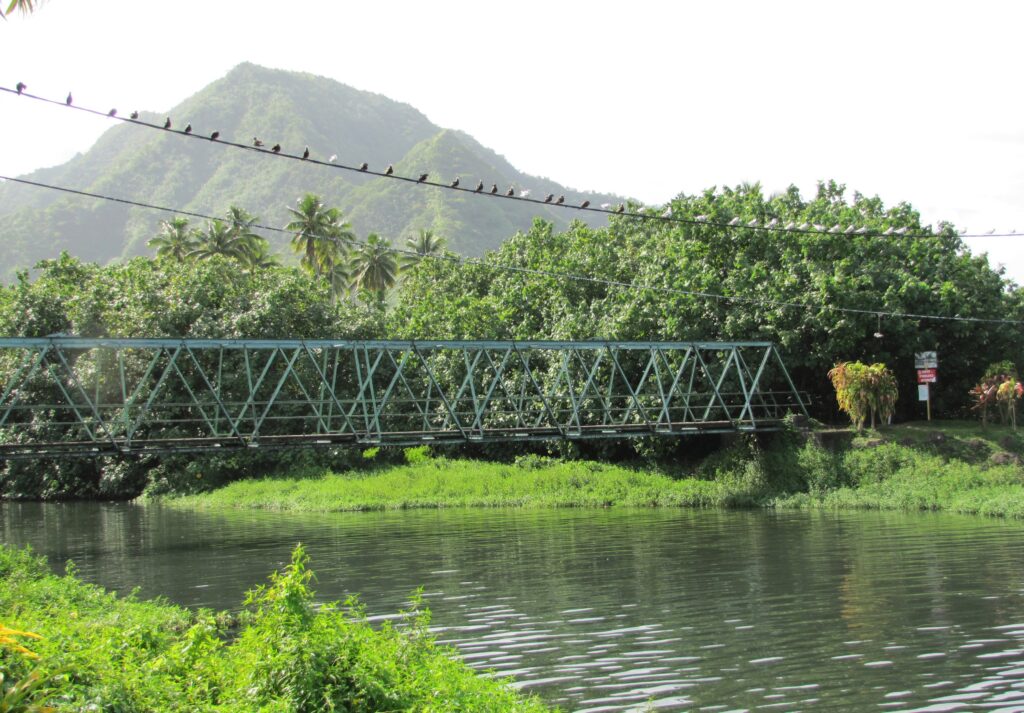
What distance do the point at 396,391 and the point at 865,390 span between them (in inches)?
991

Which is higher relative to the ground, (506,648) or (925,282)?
(925,282)

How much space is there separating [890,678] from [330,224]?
5978 cm

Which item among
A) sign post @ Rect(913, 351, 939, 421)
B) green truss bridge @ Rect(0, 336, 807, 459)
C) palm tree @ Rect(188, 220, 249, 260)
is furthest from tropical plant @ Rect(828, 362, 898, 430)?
palm tree @ Rect(188, 220, 249, 260)

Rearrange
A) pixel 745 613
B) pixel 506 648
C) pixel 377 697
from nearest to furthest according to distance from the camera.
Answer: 1. pixel 377 697
2. pixel 506 648
3. pixel 745 613

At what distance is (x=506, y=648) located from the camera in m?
15.4

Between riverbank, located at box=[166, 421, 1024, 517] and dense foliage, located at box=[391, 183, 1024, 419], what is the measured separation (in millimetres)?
3169

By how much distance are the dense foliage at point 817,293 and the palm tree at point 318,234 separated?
25746 mm

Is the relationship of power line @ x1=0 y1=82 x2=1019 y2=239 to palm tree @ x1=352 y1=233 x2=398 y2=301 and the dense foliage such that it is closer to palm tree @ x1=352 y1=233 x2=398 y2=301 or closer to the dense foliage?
the dense foliage

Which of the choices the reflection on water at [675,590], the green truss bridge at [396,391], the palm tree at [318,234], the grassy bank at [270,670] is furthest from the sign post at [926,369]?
the palm tree at [318,234]

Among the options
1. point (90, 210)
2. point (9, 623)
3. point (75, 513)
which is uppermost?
point (90, 210)

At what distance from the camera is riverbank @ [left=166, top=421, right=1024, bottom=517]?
3319cm

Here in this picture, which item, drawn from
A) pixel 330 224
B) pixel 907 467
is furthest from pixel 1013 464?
pixel 330 224

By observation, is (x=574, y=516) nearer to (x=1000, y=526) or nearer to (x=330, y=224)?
(x=1000, y=526)

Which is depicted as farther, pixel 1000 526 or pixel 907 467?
pixel 907 467
